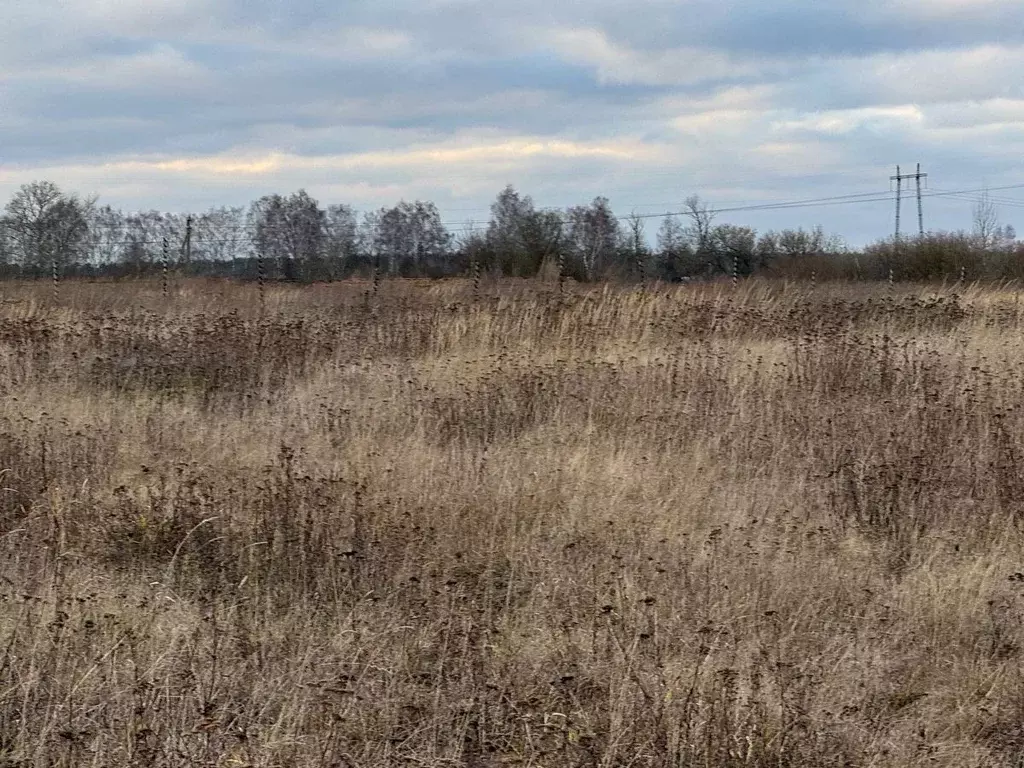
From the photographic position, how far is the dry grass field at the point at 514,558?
315cm

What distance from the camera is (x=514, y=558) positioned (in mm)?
4730

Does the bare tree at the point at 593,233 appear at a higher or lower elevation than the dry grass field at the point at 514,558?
higher

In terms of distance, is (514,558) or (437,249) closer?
(514,558)

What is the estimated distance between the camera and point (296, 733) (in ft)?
10.1

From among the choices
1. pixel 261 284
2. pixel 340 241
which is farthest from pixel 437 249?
pixel 261 284

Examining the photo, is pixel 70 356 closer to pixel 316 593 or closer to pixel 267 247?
pixel 316 593

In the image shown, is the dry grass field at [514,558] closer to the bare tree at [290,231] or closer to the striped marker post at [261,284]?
the striped marker post at [261,284]

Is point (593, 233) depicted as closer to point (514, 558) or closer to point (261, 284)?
point (261, 284)

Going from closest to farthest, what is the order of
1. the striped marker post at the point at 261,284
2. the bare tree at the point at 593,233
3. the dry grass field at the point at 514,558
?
the dry grass field at the point at 514,558 < the striped marker post at the point at 261,284 < the bare tree at the point at 593,233

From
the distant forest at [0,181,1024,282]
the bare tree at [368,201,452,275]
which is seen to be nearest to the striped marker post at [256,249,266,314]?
the distant forest at [0,181,1024,282]

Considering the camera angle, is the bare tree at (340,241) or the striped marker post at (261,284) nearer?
the striped marker post at (261,284)

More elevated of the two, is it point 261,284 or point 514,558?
point 261,284

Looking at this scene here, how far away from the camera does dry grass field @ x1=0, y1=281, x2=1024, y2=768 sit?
3.15 meters

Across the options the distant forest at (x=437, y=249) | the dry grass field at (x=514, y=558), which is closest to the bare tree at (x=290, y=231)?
the distant forest at (x=437, y=249)
